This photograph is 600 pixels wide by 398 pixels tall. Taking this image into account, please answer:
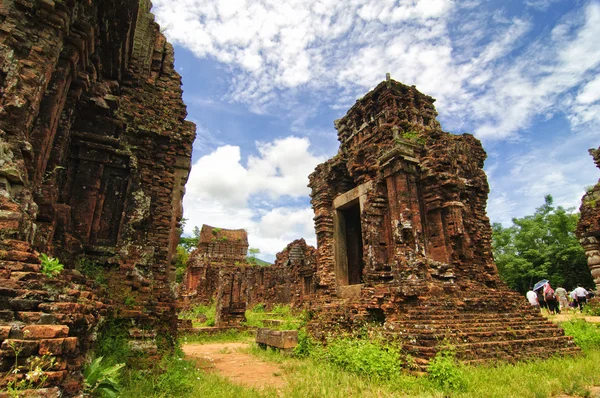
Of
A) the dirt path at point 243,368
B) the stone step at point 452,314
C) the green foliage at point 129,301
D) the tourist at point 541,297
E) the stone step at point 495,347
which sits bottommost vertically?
the dirt path at point 243,368

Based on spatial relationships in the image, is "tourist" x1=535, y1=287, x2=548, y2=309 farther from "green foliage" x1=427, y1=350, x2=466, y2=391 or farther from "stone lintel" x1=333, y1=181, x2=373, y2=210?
"green foliage" x1=427, y1=350, x2=466, y2=391

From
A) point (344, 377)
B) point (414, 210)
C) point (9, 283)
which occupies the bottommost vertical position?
point (344, 377)

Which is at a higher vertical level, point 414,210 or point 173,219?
point 414,210

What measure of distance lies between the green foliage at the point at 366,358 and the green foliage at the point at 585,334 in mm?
5178

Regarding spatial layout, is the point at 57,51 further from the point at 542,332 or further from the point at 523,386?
the point at 542,332

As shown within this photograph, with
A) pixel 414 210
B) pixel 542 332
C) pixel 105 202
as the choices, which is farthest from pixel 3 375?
pixel 542 332

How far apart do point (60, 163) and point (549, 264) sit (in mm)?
36004

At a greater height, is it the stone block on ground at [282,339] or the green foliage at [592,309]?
the green foliage at [592,309]

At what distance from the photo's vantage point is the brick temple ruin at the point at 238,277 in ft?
52.9

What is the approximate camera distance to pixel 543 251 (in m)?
31.8

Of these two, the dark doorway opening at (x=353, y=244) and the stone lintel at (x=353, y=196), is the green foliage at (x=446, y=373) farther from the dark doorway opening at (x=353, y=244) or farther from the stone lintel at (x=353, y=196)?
the dark doorway opening at (x=353, y=244)

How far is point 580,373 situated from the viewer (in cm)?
567

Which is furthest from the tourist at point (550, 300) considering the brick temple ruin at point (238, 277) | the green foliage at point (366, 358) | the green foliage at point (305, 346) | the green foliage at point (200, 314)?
the green foliage at point (200, 314)

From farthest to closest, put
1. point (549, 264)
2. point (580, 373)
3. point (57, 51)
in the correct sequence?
point (549, 264)
point (580, 373)
point (57, 51)
